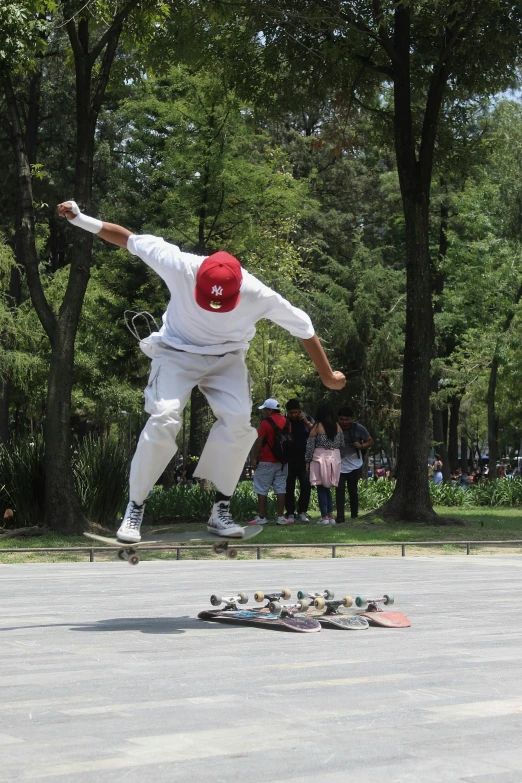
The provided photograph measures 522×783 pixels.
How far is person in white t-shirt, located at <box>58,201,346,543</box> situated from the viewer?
23.8 ft

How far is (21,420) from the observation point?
143 ft

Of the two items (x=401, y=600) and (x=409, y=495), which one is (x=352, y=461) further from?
(x=401, y=600)

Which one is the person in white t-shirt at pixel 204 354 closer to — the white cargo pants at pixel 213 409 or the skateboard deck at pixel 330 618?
the white cargo pants at pixel 213 409

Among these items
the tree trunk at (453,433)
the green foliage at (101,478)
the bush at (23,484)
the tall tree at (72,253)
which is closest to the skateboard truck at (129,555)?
the tall tree at (72,253)

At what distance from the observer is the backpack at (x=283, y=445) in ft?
57.2

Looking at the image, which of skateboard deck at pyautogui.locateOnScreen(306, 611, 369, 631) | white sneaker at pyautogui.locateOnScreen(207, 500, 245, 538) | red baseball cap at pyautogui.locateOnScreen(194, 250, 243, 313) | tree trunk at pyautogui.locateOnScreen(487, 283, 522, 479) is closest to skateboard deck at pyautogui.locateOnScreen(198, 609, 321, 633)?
skateboard deck at pyautogui.locateOnScreen(306, 611, 369, 631)

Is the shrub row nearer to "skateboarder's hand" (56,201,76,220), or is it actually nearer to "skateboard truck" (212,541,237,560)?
"skateboard truck" (212,541,237,560)

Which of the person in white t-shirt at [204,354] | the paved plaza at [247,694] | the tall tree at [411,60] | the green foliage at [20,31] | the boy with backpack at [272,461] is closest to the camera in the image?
the paved plaza at [247,694]

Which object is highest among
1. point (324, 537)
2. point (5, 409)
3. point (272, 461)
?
point (5, 409)

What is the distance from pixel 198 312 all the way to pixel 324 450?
1034cm

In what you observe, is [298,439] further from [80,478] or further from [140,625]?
[140,625]

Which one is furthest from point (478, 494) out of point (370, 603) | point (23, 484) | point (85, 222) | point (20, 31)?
point (85, 222)

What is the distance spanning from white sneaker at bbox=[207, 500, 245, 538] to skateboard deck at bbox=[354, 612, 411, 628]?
1031mm

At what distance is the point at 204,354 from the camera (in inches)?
296
